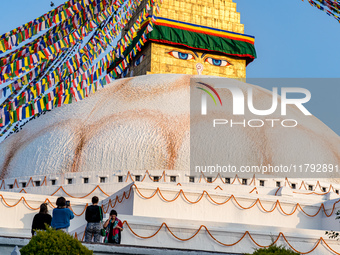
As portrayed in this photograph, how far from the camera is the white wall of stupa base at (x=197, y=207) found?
11.0 meters

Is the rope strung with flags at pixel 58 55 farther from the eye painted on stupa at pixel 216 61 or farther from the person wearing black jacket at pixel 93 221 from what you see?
the eye painted on stupa at pixel 216 61

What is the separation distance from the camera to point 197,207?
1284cm

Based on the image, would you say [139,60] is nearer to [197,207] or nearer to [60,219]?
[197,207]

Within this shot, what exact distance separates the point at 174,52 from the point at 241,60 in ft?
8.52

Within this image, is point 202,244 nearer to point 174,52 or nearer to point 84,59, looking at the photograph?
point 84,59

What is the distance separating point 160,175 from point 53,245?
7568mm

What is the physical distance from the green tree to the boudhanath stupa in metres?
4.03

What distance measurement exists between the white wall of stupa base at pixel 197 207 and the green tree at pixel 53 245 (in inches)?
157

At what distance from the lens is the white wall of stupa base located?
433 inches

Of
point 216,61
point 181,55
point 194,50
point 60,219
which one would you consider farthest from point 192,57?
point 60,219

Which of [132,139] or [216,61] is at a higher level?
[216,61]

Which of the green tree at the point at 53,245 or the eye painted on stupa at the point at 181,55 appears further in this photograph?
the eye painted on stupa at the point at 181,55

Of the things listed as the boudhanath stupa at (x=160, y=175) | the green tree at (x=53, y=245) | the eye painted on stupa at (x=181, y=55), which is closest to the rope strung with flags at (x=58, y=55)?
the boudhanath stupa at (x=160, y=175)

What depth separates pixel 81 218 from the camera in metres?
13.1
